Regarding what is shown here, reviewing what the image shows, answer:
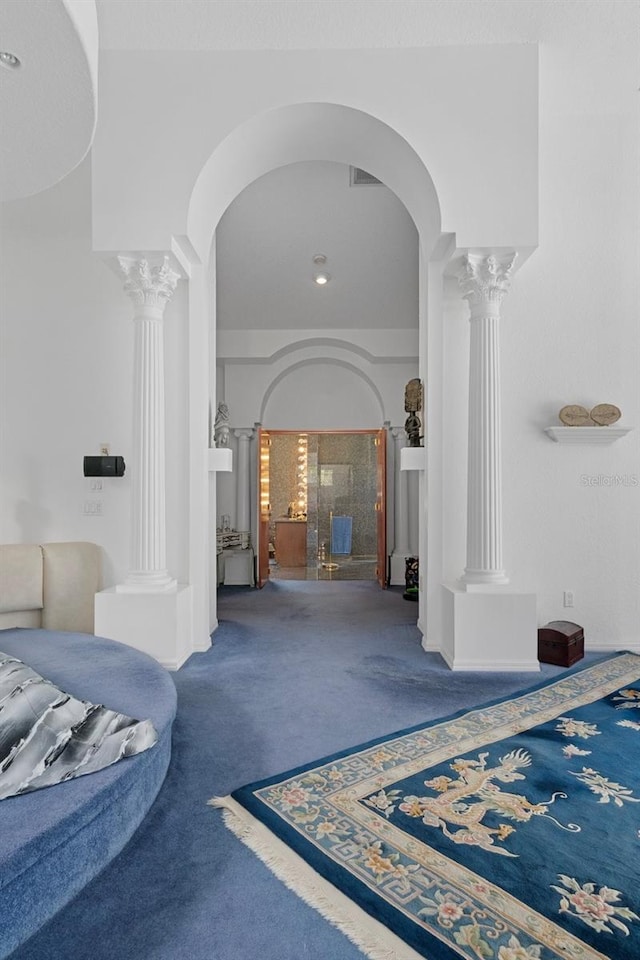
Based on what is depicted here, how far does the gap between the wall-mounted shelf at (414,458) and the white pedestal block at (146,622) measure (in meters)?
1.93

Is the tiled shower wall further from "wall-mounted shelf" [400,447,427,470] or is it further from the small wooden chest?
the small wooden chest

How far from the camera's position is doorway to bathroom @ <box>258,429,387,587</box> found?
36.3 ft

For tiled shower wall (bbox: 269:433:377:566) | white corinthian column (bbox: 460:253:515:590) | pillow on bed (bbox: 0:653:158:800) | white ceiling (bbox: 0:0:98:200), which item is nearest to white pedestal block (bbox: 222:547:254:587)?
tiled shower wall (bbox: 269:433:377:566)

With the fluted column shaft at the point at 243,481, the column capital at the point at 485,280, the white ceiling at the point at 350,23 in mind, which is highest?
the white ceiling at the point at 350,23

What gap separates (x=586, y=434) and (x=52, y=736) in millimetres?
→ 3750

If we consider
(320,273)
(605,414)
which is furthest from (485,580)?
(320,273)

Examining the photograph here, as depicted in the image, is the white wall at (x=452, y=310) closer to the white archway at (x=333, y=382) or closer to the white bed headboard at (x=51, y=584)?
the white bed headboard at (x=51, y=584)

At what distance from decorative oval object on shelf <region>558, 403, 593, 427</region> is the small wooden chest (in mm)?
1416

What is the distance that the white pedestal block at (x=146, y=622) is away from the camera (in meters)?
3.72

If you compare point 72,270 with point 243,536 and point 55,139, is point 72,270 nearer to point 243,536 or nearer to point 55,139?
point 55,139

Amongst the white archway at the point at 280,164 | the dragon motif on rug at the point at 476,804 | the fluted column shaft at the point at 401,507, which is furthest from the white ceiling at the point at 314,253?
the dragon motif on rug at the point at 476,804

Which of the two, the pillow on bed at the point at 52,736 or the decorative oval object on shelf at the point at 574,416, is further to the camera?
the decorative oval object on shelf at the point at 574,416

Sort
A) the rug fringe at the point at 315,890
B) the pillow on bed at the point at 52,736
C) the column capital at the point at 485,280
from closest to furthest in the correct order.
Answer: the rug fringe at the point at 315,890, the pillow on bed at the point at 52,736, the column capital at the point at 485,280

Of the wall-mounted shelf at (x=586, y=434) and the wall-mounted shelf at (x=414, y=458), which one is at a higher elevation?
the wall-mounted shelf at (x=586, y=434)
